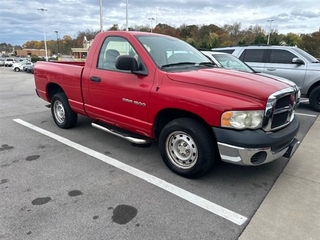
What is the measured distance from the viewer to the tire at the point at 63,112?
5.27 metres

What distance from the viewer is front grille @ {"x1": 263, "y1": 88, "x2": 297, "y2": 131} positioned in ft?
9.74

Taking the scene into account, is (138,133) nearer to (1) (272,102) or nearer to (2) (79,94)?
(2) (79,94)

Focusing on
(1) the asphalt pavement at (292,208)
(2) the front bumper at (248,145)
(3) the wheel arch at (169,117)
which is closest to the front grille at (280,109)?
(2) the front bumper at (248,145)

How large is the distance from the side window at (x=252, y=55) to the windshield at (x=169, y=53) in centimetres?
530

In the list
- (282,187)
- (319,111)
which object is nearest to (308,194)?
(282,187)

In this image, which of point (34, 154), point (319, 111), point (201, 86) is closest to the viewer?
point (201, 86)

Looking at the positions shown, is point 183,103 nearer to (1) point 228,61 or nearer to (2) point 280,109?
(2) point 280,109

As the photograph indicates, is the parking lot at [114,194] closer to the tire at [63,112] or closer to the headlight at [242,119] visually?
the tire at [63,112]

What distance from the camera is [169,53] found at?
3.97m

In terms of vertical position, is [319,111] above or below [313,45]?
below

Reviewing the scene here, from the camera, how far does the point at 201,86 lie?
318 cm

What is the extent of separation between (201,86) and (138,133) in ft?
4.37

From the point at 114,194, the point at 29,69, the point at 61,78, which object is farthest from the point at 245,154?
the point at 29,69

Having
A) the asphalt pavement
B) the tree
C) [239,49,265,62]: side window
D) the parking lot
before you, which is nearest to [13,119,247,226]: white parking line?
the parking lot
